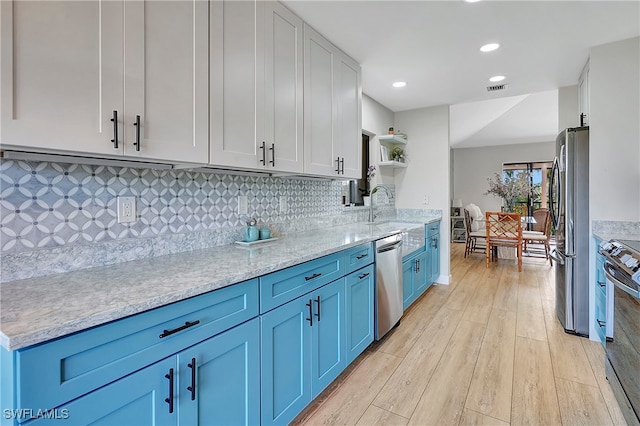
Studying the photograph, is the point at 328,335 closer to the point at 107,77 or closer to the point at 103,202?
the point at 103,202

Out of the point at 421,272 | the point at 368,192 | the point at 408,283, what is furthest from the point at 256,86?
the point at 421,272

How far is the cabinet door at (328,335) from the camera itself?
5.56 feet

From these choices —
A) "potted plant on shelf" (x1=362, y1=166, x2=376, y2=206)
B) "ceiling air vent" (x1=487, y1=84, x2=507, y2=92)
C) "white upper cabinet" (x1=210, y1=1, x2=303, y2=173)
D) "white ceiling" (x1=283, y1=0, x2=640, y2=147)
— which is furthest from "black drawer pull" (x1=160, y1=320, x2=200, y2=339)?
"ceiling air vent" (x1=487, y1=84, x2=507, y2=92)

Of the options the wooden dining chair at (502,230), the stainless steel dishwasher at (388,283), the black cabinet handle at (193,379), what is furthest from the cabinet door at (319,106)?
the wooden dining chair at (502,230)

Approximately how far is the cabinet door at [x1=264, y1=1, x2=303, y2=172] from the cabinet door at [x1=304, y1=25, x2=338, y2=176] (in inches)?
3.2

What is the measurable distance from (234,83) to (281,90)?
39cm

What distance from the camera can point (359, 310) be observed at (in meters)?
2.16

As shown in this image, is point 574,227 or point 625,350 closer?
point 625,350

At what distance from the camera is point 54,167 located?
123 centimetres

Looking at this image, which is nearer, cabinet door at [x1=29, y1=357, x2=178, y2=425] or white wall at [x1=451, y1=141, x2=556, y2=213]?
cabinet door at [x1=29, y1=357, x2=178, y2=425]

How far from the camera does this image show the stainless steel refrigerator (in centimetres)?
256

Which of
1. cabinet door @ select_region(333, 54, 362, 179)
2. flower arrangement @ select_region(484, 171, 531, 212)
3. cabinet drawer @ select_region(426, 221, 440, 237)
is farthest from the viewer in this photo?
flower arrangement @ select_region(484, 171, 531, 212)

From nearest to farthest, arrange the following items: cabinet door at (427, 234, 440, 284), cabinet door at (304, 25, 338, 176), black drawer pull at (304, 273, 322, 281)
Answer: black drawer pull at (304, 273, 322, 281) → cabinet door at (304, 25, 338, 176) → cabinet door at (427, 234, 440, 284)

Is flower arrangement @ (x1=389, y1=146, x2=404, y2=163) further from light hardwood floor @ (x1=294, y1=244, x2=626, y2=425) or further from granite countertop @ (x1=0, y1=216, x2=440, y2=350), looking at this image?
granite countertop @ (x1=0, y1=216, x2=440, y2=350)
